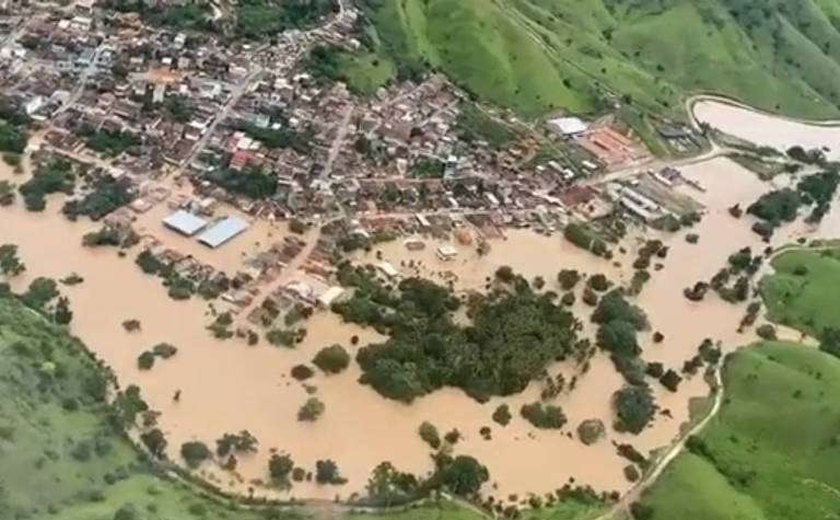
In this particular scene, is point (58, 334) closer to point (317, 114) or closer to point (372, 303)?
point (372, 303)

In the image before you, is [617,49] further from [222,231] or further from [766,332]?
[222,231]

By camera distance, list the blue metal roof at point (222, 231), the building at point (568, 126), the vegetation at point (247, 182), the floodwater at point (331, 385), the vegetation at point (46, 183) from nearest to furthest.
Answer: the floodwater at point (331, 385)
the blue metal roof at point (222, 231)
the vegetation at point (46, 183)
the vegetation at point (247, 182)
the building at point (568, 126)

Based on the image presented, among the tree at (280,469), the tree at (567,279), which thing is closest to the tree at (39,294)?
the tree at (280,469)

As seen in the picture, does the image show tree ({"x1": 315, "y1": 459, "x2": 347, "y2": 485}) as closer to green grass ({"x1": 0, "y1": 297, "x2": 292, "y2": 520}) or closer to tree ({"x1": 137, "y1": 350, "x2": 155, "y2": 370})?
green grass ({"x1": 0, "y1": 297, "x2": 292, "y2": 520})

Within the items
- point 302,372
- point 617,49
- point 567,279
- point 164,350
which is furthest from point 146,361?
point 617,49

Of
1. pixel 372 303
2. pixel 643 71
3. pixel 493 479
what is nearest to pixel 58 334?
pixel 372 303

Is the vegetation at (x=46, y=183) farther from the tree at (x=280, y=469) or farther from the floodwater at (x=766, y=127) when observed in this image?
the floodwater at (x=766, y=127)

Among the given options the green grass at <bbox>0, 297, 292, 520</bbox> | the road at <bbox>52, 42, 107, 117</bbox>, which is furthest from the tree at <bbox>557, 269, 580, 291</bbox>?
the road at <bbox>52, 42, 107, 117</bbox>
